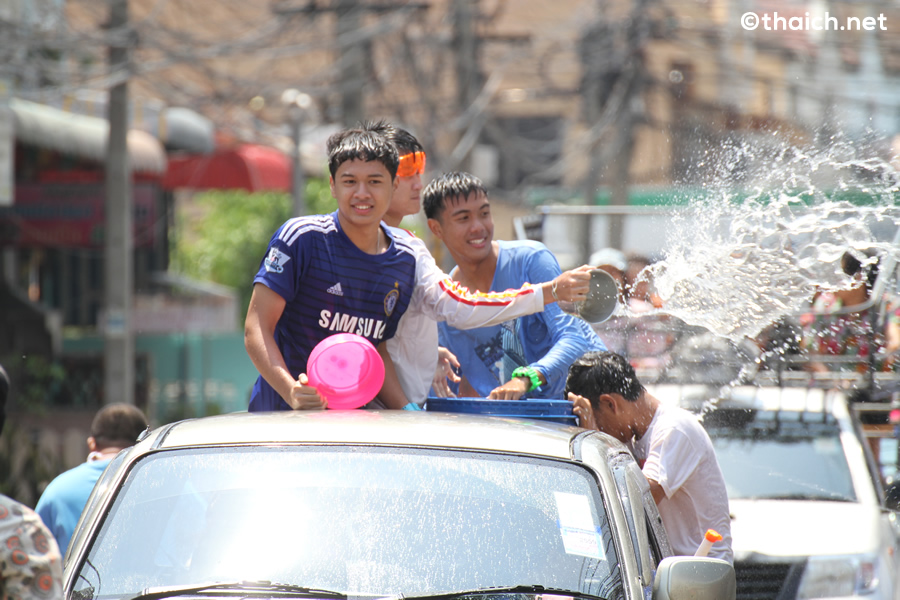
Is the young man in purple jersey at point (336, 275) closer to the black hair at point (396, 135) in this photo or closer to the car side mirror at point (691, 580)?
the black hair at point (396, 135)

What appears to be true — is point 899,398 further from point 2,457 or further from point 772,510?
point 2,457

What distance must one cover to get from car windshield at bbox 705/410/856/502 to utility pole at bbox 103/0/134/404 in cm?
692

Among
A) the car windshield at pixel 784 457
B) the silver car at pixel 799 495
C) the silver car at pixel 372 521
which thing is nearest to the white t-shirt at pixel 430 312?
the silver car at pixel 372 521

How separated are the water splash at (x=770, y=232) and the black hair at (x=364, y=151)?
1.66 m

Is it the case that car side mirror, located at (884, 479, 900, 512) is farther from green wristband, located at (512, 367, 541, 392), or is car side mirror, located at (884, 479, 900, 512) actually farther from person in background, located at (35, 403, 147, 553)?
person in background, located at (35, 403, 147, 553)

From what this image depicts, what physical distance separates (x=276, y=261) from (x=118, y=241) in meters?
8.06

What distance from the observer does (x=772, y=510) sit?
625cm

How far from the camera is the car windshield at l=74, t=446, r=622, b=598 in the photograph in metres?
2.85

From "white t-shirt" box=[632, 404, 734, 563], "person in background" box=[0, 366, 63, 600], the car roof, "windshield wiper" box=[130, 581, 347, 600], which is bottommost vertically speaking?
"white t-shirt" box=[632, 404, 734, 563]

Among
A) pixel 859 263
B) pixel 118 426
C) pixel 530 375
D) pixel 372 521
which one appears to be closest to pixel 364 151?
pixel 530 375

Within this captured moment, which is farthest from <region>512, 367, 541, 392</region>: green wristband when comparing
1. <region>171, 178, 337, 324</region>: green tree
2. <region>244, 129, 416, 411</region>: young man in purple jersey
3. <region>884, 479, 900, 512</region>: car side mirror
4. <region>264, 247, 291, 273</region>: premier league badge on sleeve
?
<region>171, 178, 337, 324</region>: green tree

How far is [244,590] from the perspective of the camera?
277 centimetres

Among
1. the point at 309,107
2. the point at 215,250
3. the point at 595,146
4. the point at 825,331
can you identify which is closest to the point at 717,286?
the point at 825,331

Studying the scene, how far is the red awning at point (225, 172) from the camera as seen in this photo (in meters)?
16.1
